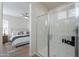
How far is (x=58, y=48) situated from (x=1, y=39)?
92 cm

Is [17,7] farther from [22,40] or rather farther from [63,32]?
[63,32]

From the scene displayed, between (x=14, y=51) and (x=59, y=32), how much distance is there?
74cm

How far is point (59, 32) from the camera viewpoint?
5.02ft

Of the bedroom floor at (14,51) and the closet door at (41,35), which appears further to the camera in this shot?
the closet door at (41,35)

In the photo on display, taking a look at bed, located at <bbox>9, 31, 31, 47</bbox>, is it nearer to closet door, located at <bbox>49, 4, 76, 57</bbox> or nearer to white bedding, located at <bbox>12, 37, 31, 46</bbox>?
white bedding, located at <bbox>12, 37, 31, 46</bbox>

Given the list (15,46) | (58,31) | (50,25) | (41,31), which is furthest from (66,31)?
(15,46)

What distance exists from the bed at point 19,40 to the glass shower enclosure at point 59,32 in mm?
162

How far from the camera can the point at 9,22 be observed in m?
1.28

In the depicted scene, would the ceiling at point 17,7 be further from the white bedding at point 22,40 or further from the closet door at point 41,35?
the white bedding at point 22,40

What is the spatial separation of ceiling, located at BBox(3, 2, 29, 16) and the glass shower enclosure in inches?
9.4

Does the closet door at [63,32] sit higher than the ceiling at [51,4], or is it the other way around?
the ceiling at [51,4]

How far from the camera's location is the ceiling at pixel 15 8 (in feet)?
4.27

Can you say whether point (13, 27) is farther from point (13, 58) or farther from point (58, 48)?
point (58, 48)

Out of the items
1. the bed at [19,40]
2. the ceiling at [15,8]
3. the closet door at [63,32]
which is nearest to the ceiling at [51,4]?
the closet door at [63,32]
